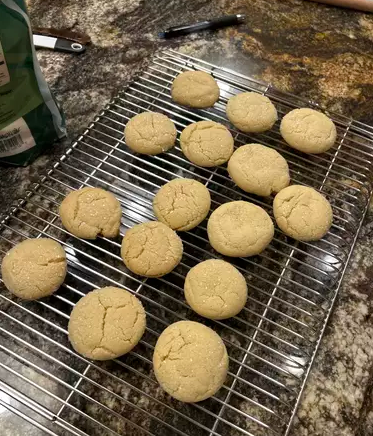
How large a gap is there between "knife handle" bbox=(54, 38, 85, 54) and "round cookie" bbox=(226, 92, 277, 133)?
2.33ft

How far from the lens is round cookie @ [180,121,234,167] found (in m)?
1.41

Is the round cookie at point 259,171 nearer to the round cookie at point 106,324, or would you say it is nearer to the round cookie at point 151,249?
the round cookie at point 151,249

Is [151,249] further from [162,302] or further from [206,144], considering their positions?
[206,144]

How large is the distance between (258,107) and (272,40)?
61cm

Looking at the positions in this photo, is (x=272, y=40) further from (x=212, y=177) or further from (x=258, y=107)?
(x=212, y=177)

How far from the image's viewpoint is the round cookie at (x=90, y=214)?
1.23 metres

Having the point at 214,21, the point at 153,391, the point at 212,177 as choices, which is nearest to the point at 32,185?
the point at 212,177

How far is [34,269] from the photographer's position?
44.3 inches

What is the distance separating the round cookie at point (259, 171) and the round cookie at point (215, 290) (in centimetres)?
31

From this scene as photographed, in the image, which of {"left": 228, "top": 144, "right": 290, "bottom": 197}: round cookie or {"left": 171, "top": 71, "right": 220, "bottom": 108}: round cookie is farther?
{"left": 171, "top": 71, "right": 220, "bottom": 108}: round cookie

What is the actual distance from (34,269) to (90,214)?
218 millimetres

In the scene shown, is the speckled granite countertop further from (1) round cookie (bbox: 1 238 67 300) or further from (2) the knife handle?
(1) round cookie (bbox: 1 238 67 300)

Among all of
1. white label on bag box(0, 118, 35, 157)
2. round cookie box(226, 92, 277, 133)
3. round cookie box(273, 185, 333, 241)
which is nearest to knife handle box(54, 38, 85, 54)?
white label on bag box(0, 118, 35, 157)

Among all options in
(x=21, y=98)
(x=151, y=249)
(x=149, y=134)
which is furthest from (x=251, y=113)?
(x=21, y=98)
